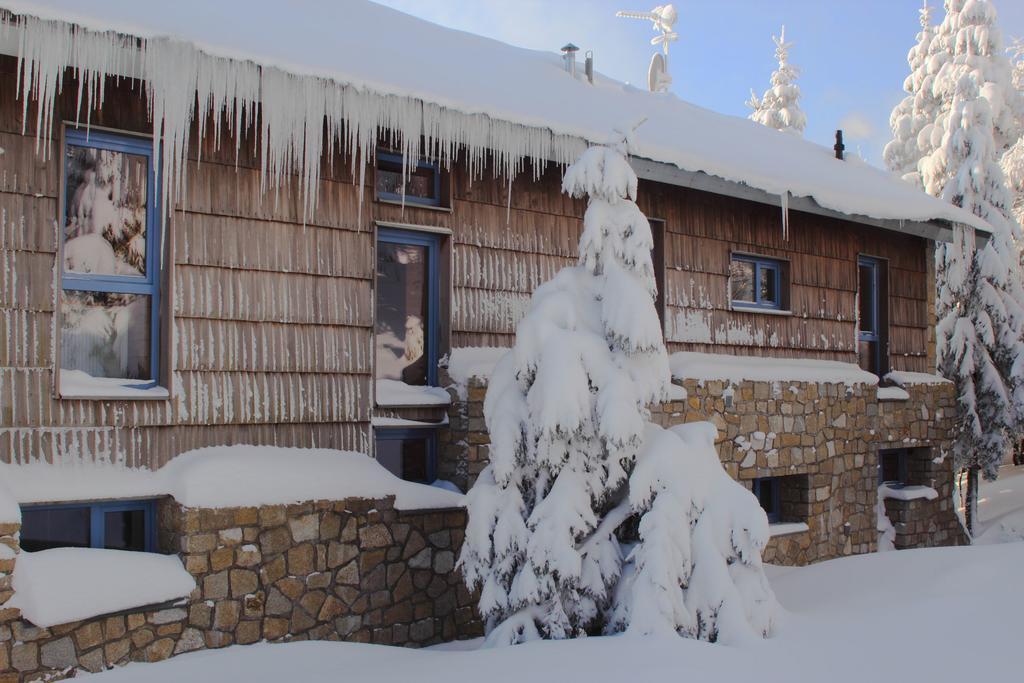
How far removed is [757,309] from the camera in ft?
30.2

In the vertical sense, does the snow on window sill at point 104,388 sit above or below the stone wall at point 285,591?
above

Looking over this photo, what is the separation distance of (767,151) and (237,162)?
635cm

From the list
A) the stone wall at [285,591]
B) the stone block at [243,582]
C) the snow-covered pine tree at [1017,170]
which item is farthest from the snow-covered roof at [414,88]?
the snow-covered pine tree at [1017,170]

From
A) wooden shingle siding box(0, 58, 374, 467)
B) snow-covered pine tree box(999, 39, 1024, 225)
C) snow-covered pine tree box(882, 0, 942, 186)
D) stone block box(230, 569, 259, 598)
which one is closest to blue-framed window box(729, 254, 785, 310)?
wooden shingle siding box(0, 58, 374, 467)

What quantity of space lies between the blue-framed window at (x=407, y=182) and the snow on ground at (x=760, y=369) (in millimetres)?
2692

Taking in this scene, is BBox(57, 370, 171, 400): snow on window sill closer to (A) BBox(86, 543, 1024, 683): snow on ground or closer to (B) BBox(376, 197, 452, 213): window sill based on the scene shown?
(A) BBox(86, 543, 1024, 683): snow on ground

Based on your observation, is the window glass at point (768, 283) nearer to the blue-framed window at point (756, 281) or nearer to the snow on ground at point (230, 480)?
the blue-framed window at point (756, 281)

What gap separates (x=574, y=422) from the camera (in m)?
4.55

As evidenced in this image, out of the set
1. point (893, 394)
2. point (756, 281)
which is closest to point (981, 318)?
point (893, 394)

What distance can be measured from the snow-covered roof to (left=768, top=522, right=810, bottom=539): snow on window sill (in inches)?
130

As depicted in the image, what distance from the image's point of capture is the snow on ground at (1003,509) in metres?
13.3

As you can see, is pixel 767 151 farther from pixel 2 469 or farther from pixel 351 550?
pixel 2 469

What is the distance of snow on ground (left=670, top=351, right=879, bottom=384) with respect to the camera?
7.81 meters

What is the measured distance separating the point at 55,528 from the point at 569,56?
6887 millimetres
